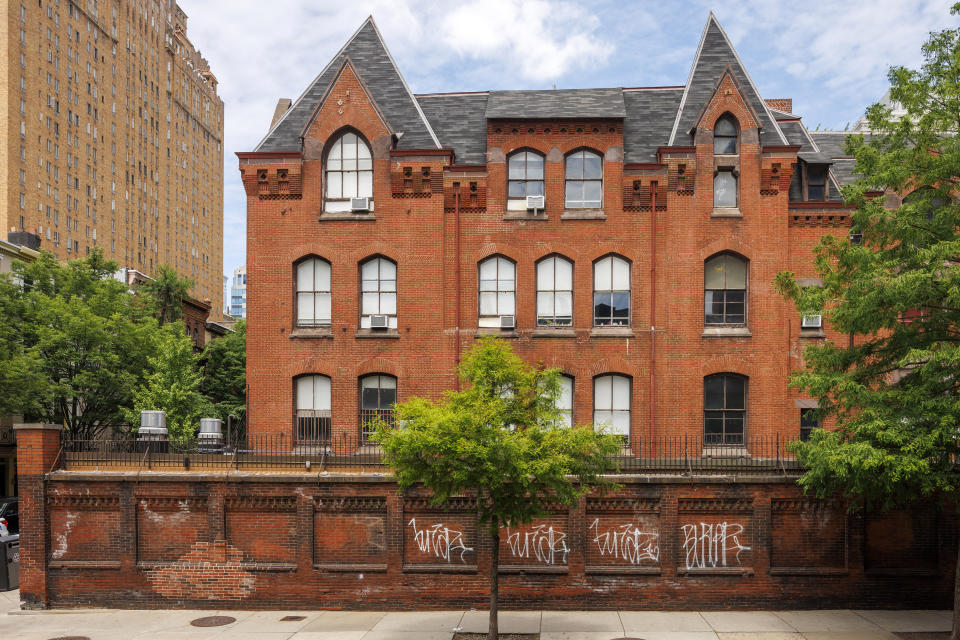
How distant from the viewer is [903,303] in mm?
14812

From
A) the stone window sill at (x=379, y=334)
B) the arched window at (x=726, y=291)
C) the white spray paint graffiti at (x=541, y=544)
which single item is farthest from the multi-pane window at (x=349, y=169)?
the white spray paint graffiti at (x=541, y=544)

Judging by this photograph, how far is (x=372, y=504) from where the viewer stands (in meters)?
19.1

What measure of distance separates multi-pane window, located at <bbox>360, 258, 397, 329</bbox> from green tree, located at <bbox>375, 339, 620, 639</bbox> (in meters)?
9.39

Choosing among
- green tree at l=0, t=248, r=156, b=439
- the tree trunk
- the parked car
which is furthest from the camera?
green tree at l=0, t=248, r=156, b=439

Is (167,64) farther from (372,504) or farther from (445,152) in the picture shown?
(372,504)

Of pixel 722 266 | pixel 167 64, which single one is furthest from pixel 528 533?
pixel 167 64

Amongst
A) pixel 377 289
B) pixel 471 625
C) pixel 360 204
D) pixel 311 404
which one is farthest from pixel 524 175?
pixel 471 625

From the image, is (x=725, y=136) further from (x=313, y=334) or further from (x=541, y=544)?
(x=313, y=334)

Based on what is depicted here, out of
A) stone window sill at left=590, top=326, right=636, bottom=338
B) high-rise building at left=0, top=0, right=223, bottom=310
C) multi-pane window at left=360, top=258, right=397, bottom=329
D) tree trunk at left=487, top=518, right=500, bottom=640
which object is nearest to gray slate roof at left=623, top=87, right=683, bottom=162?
stone window sill at left=590, top=326, right=636, bottom=338

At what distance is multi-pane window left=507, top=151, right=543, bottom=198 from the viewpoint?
25.6m

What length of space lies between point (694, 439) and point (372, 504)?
420 inches

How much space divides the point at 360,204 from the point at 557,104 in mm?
7316

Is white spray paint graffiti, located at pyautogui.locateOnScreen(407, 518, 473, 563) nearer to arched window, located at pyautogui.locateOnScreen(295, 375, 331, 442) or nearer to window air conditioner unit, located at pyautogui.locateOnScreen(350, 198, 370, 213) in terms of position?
arched window, located at pyautogui.locateOnScreen(295, 375, 331, 442)

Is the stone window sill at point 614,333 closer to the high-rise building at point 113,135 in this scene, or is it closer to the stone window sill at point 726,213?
the stone window sill at point 726,213
